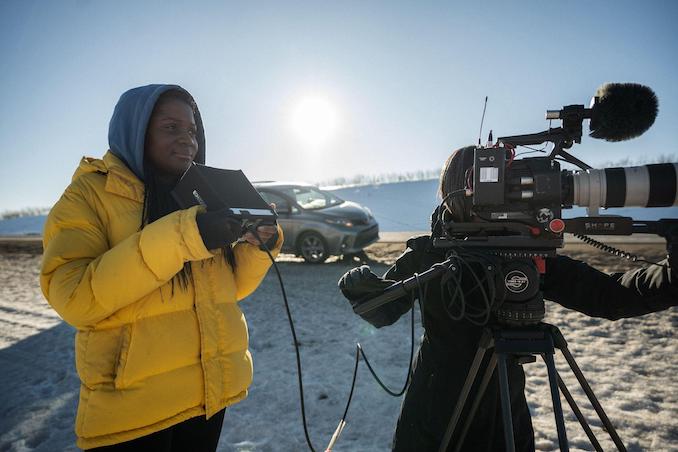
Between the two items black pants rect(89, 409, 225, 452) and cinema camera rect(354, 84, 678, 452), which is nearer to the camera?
cinema camera rect(354, 84, 678, 452)

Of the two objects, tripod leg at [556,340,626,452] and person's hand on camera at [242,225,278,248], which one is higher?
person's hand on camera at [242,225,278,248]

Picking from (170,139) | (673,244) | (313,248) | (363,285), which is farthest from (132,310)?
(313,248)

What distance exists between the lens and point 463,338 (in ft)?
4.97

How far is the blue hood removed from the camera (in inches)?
57.4

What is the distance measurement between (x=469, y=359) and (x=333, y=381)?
2.09m

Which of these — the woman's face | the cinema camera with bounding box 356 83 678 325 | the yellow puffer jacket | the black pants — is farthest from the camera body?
the black pants

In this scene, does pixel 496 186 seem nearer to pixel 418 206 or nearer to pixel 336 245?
pixel 336 245

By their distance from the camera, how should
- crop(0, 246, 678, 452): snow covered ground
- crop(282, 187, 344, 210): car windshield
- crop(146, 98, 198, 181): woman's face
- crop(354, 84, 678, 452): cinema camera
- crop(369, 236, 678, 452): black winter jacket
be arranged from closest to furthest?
1. crop(354, 84, 678, 452): cinema camera
2. crop(369, 236, 678, 452): black winter jacket
3. crop(146, 98, 198, 181): woman's face
4. crop(0, 246, 678, 452): snow covered ground
5. crop(282, 187, 344, 210): car windshield

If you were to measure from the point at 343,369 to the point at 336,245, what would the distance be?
434 centimetres

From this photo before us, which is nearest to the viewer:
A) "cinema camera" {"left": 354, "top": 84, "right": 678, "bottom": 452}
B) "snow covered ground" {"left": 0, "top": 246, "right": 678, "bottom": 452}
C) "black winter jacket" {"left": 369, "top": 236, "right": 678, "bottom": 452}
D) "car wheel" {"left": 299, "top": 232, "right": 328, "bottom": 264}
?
"cinema camera" {"left": 354, "top": 84, "right": 678, "bottom": 452}

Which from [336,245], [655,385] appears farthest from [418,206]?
[655,385]

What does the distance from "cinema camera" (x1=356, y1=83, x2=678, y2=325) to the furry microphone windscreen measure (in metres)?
0.02

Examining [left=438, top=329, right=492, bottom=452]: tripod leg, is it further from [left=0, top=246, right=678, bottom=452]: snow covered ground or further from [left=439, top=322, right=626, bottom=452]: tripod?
[left=0, top=246, right=678, bottom=452]: snow covered ground

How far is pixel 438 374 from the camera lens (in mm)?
1535
